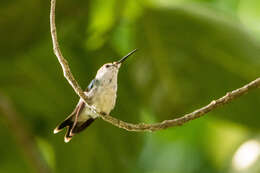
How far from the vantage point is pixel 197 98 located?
329 cm

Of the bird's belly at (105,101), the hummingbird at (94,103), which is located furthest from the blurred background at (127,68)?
the bird's belly at (105,101)

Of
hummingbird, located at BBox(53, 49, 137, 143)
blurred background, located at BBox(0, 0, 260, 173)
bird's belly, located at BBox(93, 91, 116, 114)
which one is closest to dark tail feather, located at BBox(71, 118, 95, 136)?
hummingbird, located at BBox(53, 49, 137, 143)

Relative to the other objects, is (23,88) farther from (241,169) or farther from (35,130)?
(241,169)

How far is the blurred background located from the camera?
10.5ft

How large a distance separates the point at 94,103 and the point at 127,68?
4.62 feet

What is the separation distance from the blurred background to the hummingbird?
878 mm

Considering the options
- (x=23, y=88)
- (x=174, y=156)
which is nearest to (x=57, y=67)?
(x=23, y=88)

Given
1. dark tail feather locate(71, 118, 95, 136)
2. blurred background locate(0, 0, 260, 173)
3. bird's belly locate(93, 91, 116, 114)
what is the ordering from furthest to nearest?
blurred background locate(0, 0, 260, 173) < dark tail feather locate(71, 118, 95, 136) < bird's belly locate(93, 91, 116, 114)

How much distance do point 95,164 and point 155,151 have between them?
113 cm

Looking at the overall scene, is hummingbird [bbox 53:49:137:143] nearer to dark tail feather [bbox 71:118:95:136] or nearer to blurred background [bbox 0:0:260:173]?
dark tail feather [bbox 71:118:95:136]

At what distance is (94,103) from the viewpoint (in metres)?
2.06

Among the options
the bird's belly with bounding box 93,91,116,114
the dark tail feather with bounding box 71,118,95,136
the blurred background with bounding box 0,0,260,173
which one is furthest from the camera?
the blurred background with bounding box 0,0,260,173

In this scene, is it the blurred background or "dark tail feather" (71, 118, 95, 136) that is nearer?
"dark tail feather" (71, 118, 95, 136)

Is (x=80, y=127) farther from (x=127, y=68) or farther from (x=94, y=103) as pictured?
(x=127, y=68)
